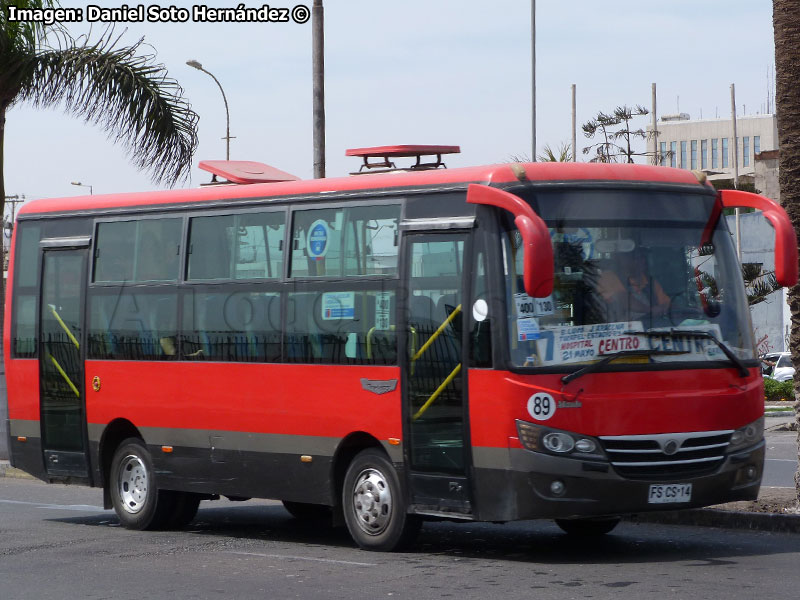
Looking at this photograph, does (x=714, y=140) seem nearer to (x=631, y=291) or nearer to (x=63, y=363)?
(x=63, y=363)

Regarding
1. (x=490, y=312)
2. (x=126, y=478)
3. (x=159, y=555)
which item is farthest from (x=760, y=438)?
(x=126, y=478)

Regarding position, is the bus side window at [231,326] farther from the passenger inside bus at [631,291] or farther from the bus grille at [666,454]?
the bus grille at [666,454]

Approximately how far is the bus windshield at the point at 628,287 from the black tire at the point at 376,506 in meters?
1.64

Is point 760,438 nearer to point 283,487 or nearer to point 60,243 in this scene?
point 283,487

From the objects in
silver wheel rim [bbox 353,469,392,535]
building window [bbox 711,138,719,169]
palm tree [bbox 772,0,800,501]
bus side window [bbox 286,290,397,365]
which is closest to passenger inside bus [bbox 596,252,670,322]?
bus side window [bbox 286,290,397,365]

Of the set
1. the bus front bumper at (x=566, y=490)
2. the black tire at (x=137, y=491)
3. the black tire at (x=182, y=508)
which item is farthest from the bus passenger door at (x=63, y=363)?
the bus front bumper at (x=566, y=490)

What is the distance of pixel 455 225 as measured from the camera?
11023 millimetres

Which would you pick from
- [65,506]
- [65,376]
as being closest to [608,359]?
[65,376]

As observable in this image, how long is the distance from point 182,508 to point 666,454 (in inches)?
211

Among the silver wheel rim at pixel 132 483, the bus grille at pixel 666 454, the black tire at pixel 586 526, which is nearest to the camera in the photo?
the bus grille at pixel 666 454

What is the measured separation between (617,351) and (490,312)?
3.09ft

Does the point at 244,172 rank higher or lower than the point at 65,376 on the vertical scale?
higher

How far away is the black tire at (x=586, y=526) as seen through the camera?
40.6 ft

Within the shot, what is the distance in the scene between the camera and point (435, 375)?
36.2 feet
